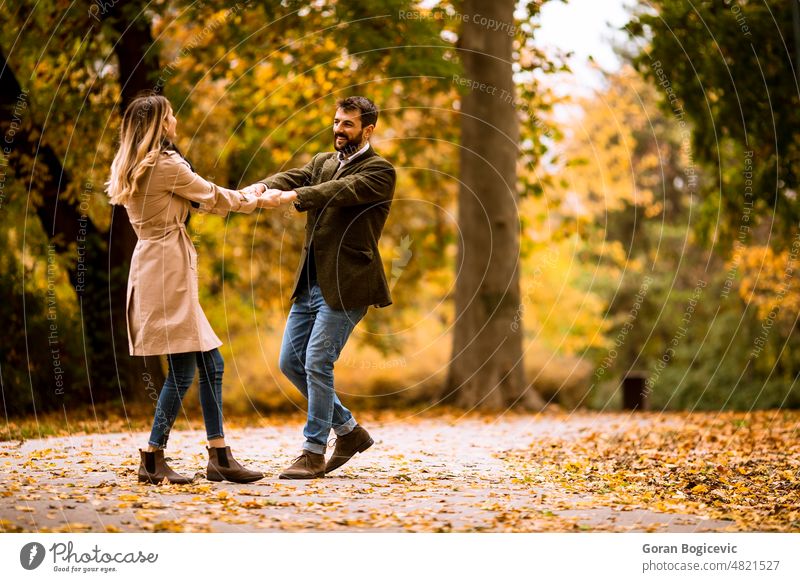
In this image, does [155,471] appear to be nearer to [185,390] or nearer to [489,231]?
[185,390]

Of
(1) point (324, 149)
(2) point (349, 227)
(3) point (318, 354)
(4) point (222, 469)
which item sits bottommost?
(4) point (222, 469)

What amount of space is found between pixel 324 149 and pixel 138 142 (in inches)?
359

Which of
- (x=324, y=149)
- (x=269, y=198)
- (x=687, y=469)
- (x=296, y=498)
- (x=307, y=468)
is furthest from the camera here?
(x=324, y=149)

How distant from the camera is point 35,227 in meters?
11.6

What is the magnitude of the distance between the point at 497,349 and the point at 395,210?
501cm

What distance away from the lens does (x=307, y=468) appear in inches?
248

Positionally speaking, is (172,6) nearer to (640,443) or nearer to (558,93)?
(558,93)

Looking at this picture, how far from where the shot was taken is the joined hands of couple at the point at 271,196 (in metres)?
6.10

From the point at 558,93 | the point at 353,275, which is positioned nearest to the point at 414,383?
the point at 558,93

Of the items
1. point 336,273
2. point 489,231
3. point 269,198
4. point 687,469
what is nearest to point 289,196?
point 269,198

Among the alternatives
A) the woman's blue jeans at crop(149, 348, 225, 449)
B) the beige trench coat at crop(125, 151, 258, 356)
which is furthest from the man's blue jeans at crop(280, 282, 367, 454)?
the beige trench coat at crop(125, 151, 258, 356)

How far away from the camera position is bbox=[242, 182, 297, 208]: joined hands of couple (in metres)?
6.10

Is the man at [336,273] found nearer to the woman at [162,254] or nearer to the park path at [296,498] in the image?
the park path at [296,498]

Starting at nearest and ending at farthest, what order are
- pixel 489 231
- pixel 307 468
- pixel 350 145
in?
1. pixel 307 468
2. pixel 350 145
3. pixel 489 231
